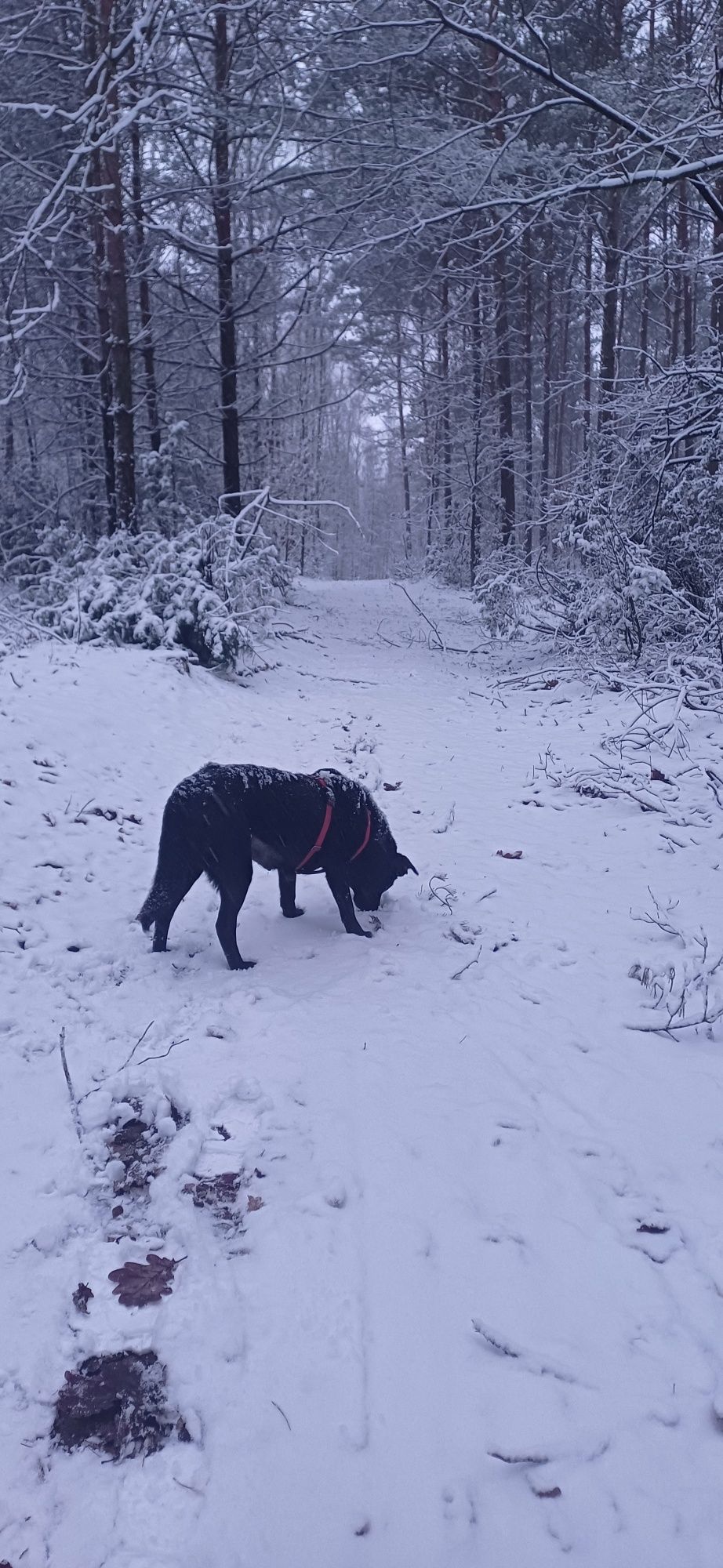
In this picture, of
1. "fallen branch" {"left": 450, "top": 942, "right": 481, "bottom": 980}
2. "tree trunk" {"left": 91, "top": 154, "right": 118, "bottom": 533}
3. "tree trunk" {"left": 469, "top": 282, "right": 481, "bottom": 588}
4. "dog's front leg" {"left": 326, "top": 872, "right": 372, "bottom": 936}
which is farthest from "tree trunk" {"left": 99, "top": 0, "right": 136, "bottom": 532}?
"tree trunk" {"left": 469, "top": 282, "right": 481, "bottom": 588}

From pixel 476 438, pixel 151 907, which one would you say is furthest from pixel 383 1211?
pixel 476 438

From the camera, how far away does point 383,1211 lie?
2.66 meters

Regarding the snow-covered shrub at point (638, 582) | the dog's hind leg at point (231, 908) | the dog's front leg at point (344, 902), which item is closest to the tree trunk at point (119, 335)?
the snow-covered shrub at point (638, 582)

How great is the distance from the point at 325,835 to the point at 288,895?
61 centimetres

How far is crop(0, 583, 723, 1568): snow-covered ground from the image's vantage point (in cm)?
182

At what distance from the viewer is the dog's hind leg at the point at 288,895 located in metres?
4.90

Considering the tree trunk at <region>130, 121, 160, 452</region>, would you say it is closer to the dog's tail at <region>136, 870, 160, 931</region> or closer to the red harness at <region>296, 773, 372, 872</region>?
the red harness at <region>296, 773, 372, 872</region>

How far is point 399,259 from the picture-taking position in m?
16.6

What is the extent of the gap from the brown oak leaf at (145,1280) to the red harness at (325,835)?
94.6 inches

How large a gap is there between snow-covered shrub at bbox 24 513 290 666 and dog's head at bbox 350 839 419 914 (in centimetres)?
700

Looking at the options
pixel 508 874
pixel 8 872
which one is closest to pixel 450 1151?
pixel 508 874

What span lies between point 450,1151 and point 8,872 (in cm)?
317

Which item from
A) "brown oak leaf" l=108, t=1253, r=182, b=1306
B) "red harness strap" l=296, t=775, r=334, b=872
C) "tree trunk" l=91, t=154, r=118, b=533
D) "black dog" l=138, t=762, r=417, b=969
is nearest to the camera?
"brown oak leaf" l=108, t=1253, r=182, b=1306

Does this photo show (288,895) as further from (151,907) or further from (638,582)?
(638,582)
